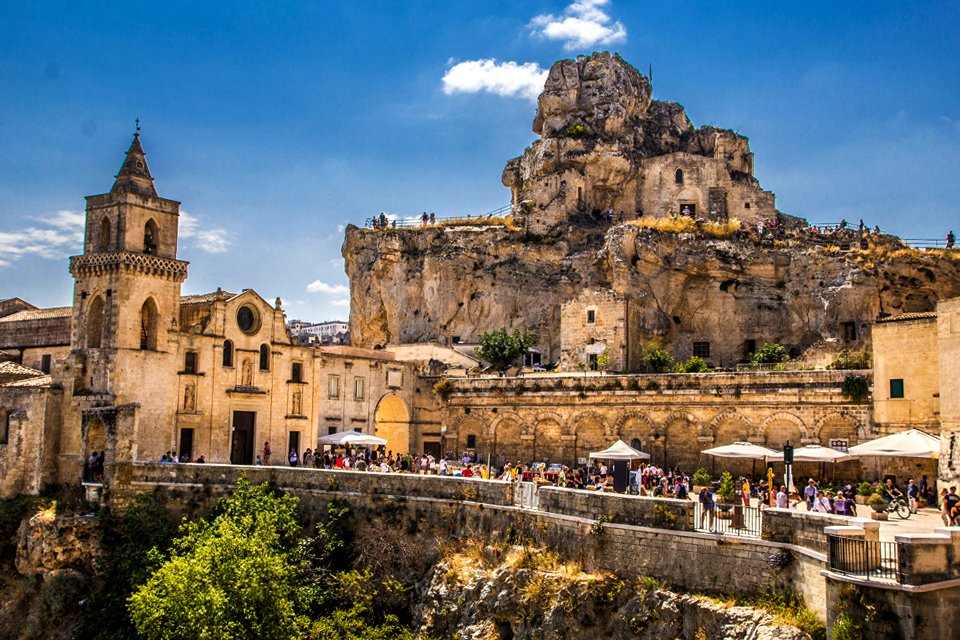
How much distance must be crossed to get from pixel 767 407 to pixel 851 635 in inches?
883

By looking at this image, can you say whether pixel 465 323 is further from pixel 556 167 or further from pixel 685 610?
pixel 685 610

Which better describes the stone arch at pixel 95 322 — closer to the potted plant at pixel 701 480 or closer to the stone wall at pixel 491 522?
the stone wall at pixel 491 522

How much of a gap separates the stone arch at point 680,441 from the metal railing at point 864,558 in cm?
2220

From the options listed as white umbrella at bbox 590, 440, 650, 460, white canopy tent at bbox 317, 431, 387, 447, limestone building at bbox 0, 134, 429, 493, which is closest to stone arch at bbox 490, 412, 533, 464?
white canopy tent at bbox 317, 431, 387, 447

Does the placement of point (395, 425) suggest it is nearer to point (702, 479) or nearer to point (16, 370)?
point (16, 370)

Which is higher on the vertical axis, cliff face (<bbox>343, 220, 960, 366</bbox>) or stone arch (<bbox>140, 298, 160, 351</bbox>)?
cliff face (<bbox>343, 220, 960, 366</bbox>)

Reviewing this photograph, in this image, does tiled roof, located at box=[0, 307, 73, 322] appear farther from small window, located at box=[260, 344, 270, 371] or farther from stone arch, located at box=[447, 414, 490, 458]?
stone arch, located at box=[447, 414, 490, 458]

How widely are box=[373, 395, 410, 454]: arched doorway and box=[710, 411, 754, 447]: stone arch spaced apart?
14733mm

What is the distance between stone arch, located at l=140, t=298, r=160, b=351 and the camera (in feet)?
120

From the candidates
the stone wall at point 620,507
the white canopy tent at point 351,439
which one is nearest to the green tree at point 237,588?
the stone wall at point 620,507

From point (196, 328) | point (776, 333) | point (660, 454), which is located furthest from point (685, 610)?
point (776, 333)

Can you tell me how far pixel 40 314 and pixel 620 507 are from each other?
3002 cm

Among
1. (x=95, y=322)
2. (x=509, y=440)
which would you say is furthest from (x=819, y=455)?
(x=95, y=322)

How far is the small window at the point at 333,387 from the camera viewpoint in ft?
141
